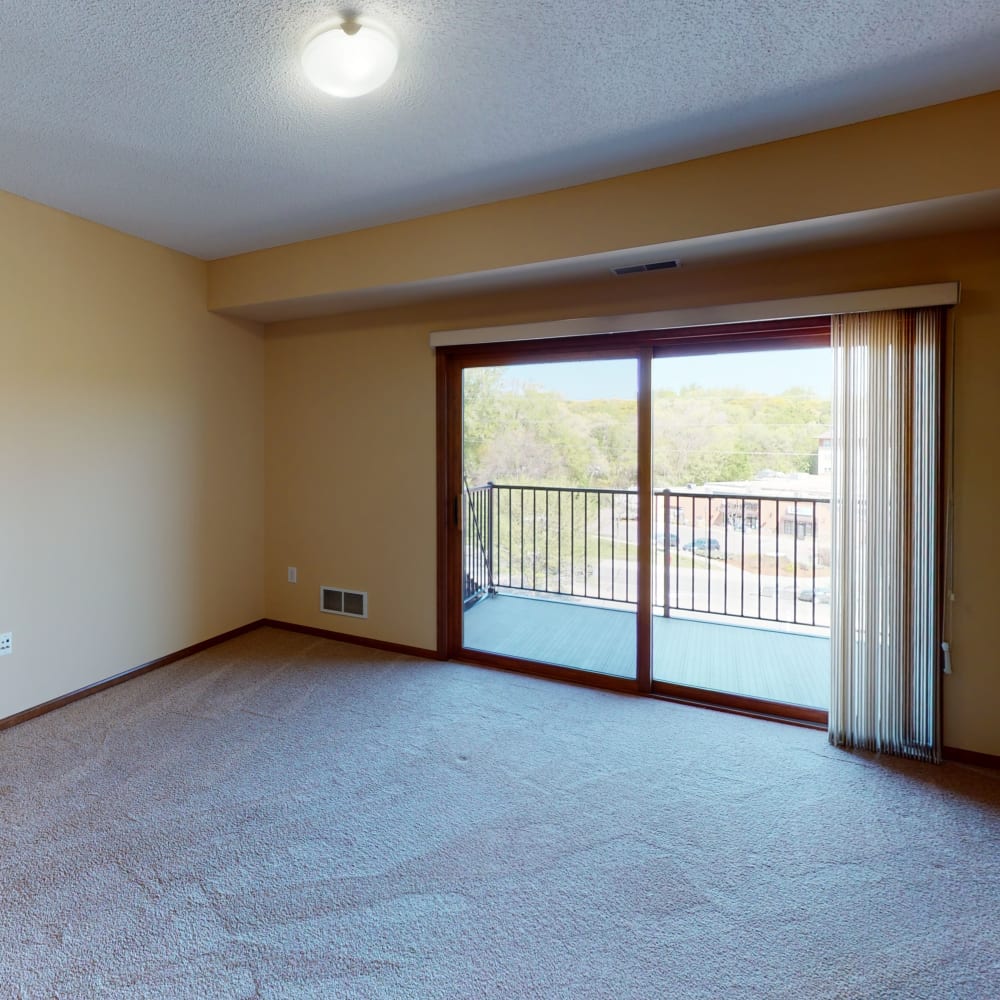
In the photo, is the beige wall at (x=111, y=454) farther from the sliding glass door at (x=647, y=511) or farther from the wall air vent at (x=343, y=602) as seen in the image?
the sliding glass door at (x=647, y=511)

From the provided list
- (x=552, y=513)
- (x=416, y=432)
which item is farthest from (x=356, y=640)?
(x=552, y=513)

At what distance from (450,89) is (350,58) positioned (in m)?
0.38

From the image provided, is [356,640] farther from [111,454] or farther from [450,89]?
[450,89]

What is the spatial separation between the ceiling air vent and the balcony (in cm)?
126

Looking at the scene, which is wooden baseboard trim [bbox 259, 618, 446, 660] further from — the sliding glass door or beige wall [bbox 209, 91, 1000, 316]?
beige wall [bbox 209, 91, 1000, 316]

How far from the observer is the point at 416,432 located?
355 cm

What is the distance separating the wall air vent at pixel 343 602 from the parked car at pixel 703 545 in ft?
7.38

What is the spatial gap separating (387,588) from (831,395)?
280 centimetres

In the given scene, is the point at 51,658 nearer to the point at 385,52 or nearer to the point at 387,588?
the point at 387,588

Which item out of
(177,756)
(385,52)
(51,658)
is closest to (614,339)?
(385,52)

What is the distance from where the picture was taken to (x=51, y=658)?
2873mm

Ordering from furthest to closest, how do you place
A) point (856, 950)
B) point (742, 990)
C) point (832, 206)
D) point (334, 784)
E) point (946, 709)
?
point (946, 709) < point (334, 784) < point (832, 206) < point (856, 950) < point (742, 990)

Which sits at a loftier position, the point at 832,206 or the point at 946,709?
the point at 832,206

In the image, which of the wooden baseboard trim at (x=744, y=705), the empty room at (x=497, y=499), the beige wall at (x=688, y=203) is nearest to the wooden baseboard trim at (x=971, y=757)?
the empty room at (x=497, y=499)
